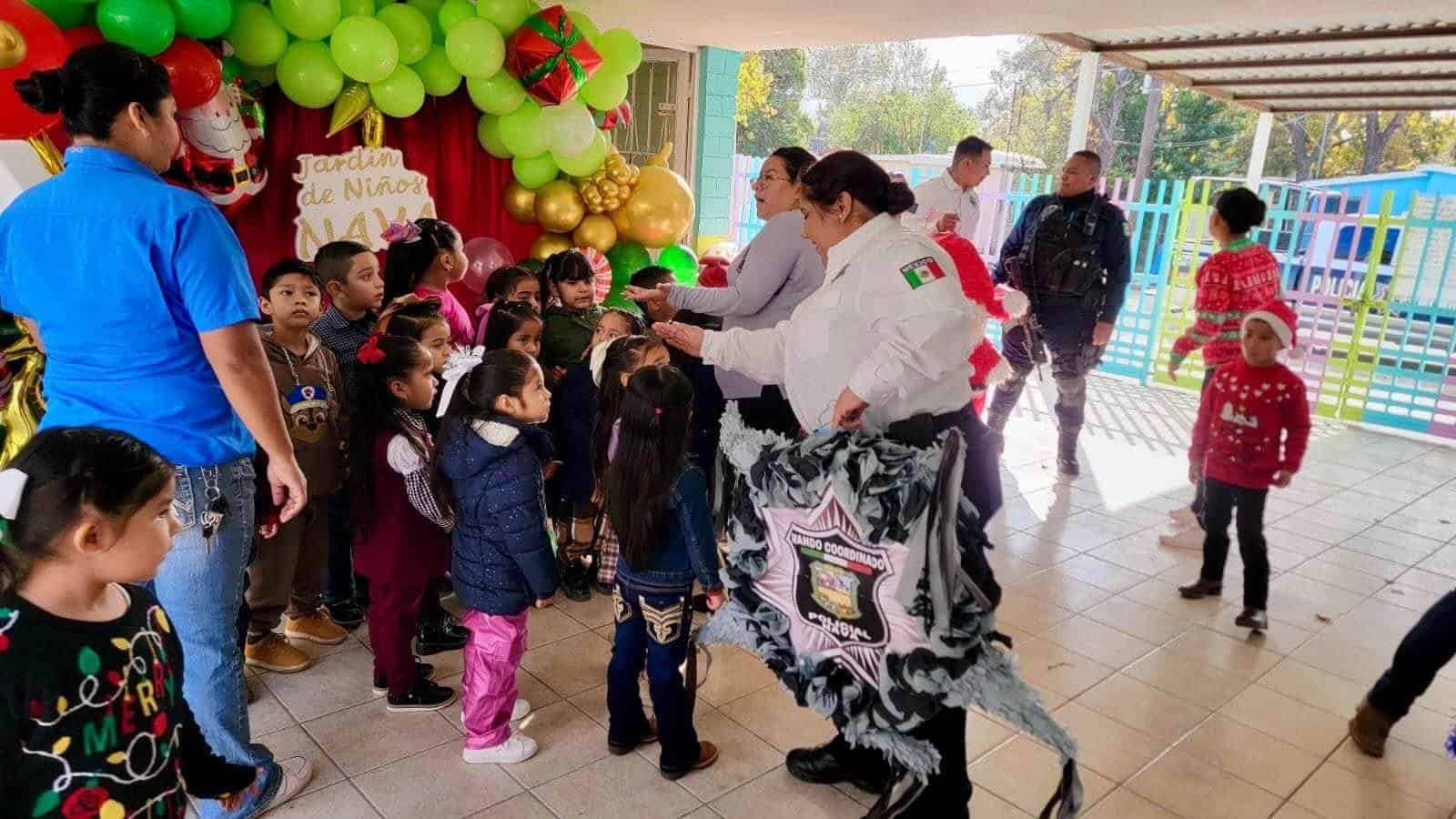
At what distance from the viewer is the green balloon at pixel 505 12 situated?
425cm

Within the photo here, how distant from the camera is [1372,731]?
269 centimetres

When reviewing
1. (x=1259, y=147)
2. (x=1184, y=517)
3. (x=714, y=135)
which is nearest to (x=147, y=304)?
(x=1184, y=517)

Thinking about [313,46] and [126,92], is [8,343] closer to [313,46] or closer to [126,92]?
[126,92]

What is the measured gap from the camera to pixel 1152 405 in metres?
7.11

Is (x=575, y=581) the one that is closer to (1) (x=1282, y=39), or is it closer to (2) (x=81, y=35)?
(2) (x=81, y=35)

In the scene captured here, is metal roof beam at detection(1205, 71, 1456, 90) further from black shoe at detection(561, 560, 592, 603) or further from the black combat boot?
black shoe at detection(561, 560, 592, 603)

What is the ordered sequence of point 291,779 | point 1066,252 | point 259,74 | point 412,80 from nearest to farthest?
1. point 291,779
2. point 259,74
3. point 412,80
4. point 1066,252

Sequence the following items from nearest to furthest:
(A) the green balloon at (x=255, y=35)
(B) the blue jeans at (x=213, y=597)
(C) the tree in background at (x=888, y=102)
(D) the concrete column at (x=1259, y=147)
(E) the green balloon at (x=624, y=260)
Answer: (B) the blue jeans at (x=213, y=597)
(A) the green balloon at (x=255, y=35)
(E) the green balloon at (x=624, y=260)
(D) the concrete column at (x=1259, y=147)
(C) the tree in background at (x=888, y=102)

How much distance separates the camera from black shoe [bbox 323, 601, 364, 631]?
3.15 m

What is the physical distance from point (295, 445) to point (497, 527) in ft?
2.38

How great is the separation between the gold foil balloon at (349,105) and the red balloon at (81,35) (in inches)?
40.4

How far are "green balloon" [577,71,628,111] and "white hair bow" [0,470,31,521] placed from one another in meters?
3.83

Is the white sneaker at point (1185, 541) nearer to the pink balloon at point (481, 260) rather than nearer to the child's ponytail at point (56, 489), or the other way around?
the pink balloon at point (481, 260)

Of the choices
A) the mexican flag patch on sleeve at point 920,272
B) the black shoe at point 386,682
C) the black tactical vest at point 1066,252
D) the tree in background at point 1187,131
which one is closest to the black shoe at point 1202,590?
the black tactical vest at point 1066,252
